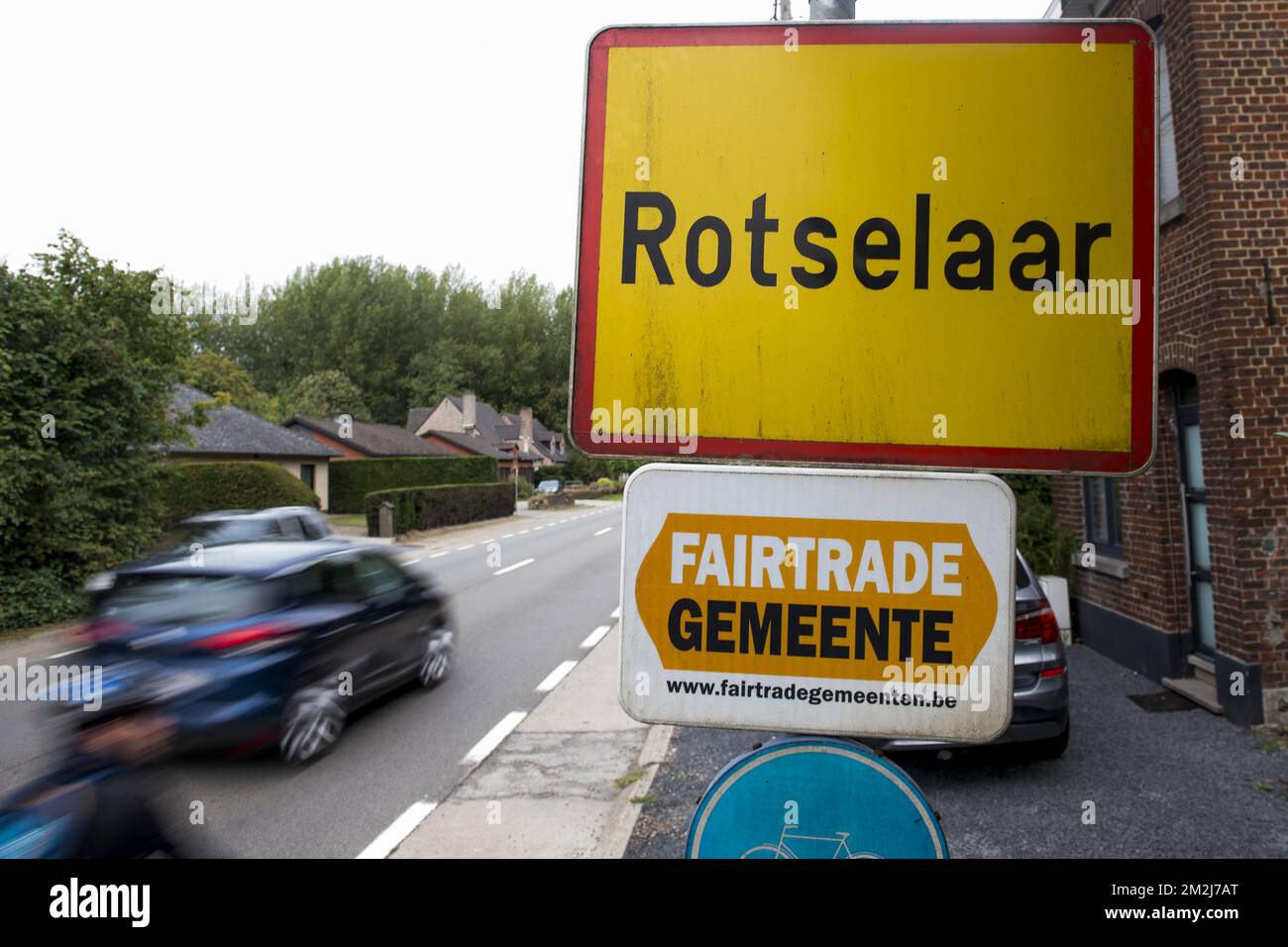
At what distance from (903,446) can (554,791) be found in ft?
15.2

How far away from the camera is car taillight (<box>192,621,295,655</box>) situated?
5691 mm

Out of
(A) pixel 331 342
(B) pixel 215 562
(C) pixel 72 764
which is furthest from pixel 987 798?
(A) pixel 331 342

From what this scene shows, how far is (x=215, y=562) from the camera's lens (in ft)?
20.0

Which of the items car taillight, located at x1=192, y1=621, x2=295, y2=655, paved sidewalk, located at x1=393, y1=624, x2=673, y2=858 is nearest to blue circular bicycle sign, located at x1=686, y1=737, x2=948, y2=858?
paved sidewalk, located at x1=393, y1=624, x2=673, y2=858

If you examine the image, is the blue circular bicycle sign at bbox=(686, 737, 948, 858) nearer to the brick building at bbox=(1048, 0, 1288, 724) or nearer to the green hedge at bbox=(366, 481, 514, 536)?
the brick building at bbox=(1048, 0, 1288, 724)

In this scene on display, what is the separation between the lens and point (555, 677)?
8.77 meters

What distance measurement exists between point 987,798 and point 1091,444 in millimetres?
4304

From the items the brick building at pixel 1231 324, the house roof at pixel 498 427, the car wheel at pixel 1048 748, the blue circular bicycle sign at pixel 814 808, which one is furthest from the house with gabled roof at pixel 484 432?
the blue circular bicycle sign at pixel 814 808

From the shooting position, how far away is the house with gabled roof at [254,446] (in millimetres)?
32875

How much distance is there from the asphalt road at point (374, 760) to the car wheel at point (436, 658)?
5.0 inches

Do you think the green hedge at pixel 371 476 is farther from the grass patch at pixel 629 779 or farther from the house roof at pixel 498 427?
the grass patch at pixel 629 779

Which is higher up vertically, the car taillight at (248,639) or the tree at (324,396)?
the tree at (324,396)
